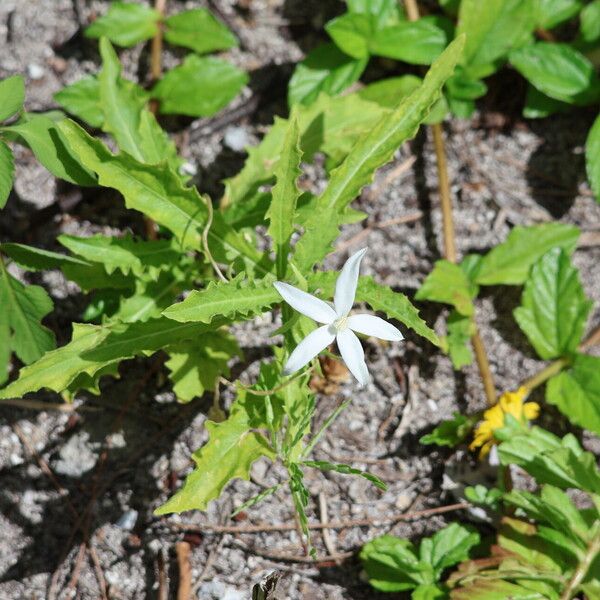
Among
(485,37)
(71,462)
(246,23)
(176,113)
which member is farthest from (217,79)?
(71,462)

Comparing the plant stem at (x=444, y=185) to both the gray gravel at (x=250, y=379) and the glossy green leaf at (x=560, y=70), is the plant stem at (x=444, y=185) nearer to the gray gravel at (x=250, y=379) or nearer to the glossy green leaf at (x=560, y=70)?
the gray gravel at (x=250, y=379)

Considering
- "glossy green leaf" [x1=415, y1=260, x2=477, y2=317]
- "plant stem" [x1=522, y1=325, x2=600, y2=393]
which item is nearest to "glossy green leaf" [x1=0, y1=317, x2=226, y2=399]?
"glossy green leaf" [x1=415, y1=260, x2=477, y2=317]

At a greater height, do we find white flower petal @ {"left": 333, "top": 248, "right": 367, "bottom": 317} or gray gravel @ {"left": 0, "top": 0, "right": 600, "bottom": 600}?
white flower petal @ {"left": 333, "top": 248, "right": 367, "bottom": 317}

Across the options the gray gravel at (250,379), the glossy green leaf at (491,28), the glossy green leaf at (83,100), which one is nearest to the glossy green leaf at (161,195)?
the gray gravel at (250,379)

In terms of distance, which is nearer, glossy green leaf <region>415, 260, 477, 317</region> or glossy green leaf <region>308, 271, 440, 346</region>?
glossy green leaf <region>308, 271, 440, 346</region>

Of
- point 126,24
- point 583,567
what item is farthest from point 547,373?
point 126,24

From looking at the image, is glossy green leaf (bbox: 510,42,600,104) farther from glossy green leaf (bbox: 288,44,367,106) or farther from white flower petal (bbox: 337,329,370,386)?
white flower petal (bbox: 337,329,370,386)
